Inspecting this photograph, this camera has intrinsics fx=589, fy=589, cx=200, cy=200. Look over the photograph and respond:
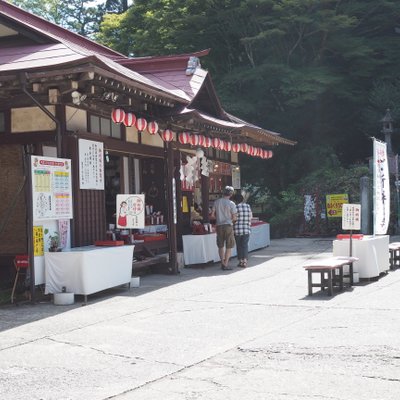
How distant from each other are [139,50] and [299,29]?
784 cm

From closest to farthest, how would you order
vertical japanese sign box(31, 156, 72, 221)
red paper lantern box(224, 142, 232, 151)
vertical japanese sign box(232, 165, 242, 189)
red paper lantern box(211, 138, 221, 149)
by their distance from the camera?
vertical japanese sign box(31, 156, 72, 221), red paper lantern box(211, 138, 221, 149), red paper lantern box(224, 142, 232, 151), vertical japanese sign box(232, 165, 242, 189)

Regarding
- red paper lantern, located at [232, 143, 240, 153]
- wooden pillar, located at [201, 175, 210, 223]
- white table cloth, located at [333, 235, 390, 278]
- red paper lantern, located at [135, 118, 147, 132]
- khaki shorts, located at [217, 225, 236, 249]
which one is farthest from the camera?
wooden pillar, located at [201, 175, 210, 223]

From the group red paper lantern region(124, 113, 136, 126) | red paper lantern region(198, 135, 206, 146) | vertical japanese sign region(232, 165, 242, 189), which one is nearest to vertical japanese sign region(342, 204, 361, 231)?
red paper lantern region(124, 113, 136, 126)

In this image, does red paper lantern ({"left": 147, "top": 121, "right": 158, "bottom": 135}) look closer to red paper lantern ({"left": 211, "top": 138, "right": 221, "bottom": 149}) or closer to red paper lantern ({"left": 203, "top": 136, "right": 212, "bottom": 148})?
red paper lantern ({"left": 203, "top": 136, "right": 212, "bottom": 148})

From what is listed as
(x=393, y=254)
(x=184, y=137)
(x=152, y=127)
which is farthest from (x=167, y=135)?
(x=393, y=254)

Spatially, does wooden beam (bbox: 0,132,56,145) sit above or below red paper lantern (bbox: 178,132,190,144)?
below

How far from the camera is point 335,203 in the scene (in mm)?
22078

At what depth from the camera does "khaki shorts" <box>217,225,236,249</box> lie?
45.0 ft

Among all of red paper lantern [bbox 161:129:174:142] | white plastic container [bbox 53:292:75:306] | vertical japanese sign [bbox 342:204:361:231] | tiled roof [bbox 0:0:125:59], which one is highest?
tiled roof [bbox 0:0:125:59]

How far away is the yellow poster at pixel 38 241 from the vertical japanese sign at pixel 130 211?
5.96 ft

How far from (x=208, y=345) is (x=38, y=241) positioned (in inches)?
169

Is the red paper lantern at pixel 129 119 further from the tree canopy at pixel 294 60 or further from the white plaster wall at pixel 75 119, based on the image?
the tree canopy at pixel 294 60

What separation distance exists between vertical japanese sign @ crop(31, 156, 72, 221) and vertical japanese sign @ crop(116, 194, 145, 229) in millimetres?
1201

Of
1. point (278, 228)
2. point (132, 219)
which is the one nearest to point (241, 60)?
point (278, 228)
